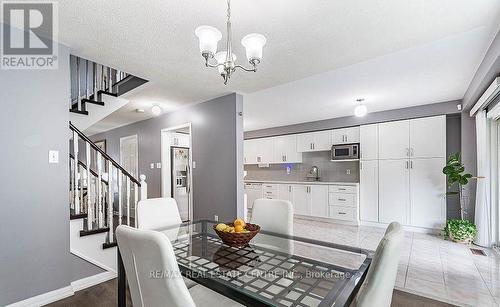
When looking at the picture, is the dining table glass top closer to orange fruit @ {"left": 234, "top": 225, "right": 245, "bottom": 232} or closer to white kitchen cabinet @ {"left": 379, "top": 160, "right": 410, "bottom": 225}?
orange fruit @ {"left": 234, "top": 225, "right": 245, "bottom": 232}

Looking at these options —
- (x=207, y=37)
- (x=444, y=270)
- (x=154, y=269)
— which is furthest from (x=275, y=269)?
(x=444, y=270)

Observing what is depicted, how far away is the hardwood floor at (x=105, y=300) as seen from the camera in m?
2.06

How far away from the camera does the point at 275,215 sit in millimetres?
2170

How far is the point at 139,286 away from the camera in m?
1.00

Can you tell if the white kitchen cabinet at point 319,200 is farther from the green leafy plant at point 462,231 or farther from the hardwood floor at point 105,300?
the hardwood floor at point 105,300

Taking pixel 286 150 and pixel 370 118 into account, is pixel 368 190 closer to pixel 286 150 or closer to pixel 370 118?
pixel 370 118

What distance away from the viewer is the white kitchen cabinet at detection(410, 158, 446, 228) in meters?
4.15

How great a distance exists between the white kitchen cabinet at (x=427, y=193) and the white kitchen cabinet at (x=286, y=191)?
2495 mm

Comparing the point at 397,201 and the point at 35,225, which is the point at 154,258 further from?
the point at 397,201

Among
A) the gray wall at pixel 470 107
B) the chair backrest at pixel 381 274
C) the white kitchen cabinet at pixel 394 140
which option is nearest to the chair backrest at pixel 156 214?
the chair backrest at pixel 381 274

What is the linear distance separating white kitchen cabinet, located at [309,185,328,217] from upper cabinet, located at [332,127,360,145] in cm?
111

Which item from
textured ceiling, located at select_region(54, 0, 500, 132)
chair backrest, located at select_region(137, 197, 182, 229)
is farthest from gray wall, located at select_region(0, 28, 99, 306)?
chair backrest, located at select_region(137, 197, 182, 229)

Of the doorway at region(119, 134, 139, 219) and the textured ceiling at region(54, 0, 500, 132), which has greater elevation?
the textured ceiling at region(54, 0, 500, 132)

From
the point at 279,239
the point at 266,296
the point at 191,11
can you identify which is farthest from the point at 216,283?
the point at 191,11
